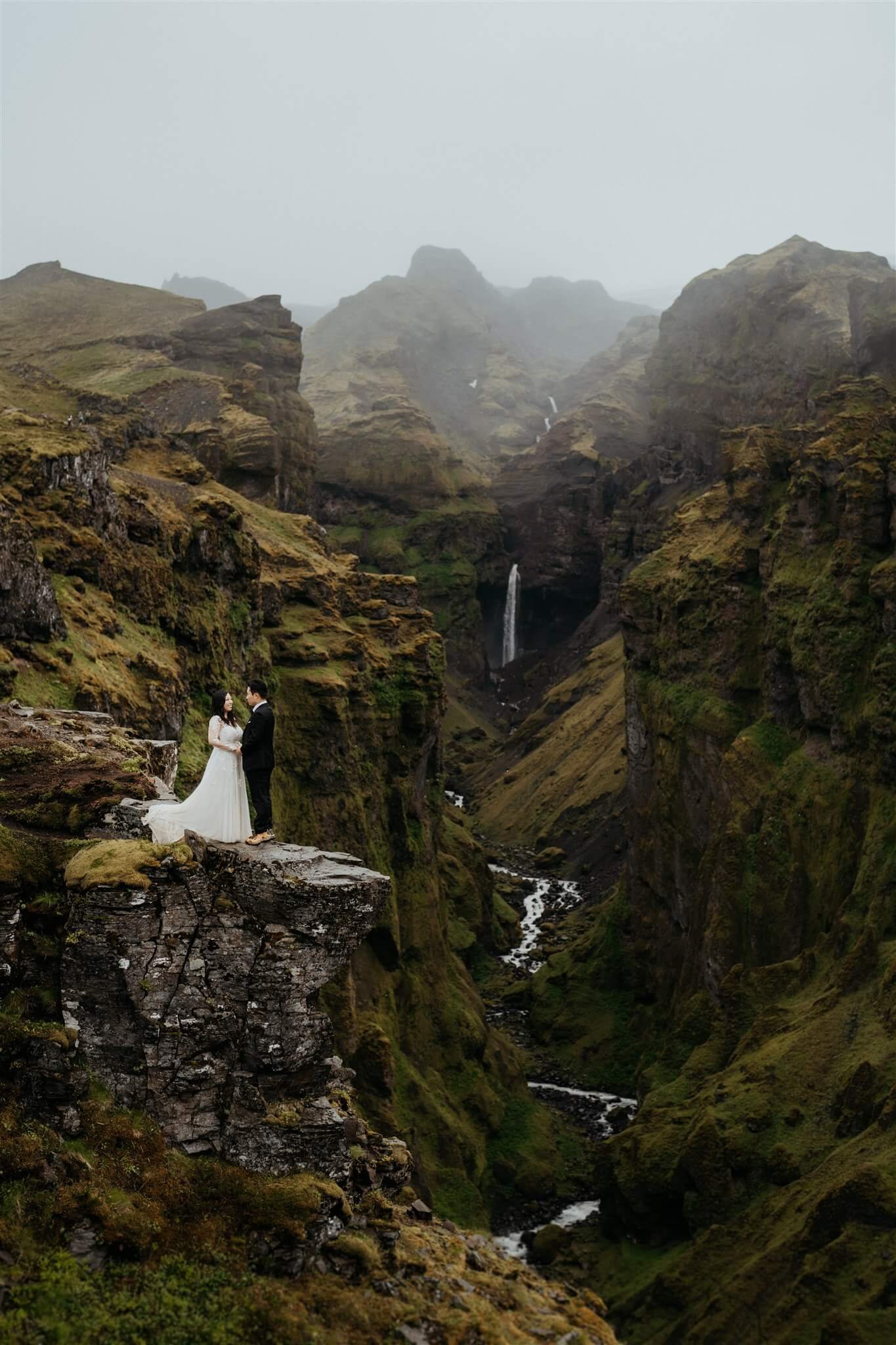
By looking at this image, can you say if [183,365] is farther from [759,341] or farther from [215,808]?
[215,808]

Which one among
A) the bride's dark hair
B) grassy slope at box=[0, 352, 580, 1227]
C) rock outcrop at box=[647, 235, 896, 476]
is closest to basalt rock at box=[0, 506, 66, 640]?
grassy slope at box=[0, 352, 580, 1227]

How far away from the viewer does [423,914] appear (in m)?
58.2

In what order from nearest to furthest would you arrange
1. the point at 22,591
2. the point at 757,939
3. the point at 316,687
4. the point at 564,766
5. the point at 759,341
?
the point at 22,591
the point at 316,687
the point at 757,939
the point at 564,766
the point at 759,341

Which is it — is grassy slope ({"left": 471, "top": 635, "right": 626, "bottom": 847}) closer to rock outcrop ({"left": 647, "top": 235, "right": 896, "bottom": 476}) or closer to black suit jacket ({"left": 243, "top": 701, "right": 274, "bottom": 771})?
rock outcrop ({"left": 647, "top": 235, "right": 896, "bottom": 476})

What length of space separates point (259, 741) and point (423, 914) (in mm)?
40168

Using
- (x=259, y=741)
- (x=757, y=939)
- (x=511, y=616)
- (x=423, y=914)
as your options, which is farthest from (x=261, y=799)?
(x=511, y=616)

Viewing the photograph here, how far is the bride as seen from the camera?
1762 cm

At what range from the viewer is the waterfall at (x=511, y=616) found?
180 m

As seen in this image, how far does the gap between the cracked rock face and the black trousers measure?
1589 millimetres

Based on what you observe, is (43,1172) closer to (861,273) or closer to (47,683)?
(47,683)

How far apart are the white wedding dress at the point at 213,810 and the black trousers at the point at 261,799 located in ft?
1.90

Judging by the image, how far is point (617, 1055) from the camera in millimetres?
70812

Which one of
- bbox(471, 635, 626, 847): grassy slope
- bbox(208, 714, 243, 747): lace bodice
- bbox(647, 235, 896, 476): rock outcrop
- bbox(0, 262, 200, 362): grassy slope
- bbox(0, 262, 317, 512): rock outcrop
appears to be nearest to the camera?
bbox(208, 714, 243, 747): lace bodice

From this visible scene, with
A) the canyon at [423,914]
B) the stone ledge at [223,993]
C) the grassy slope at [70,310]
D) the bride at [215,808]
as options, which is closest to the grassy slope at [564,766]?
the canyon at [423,914]
